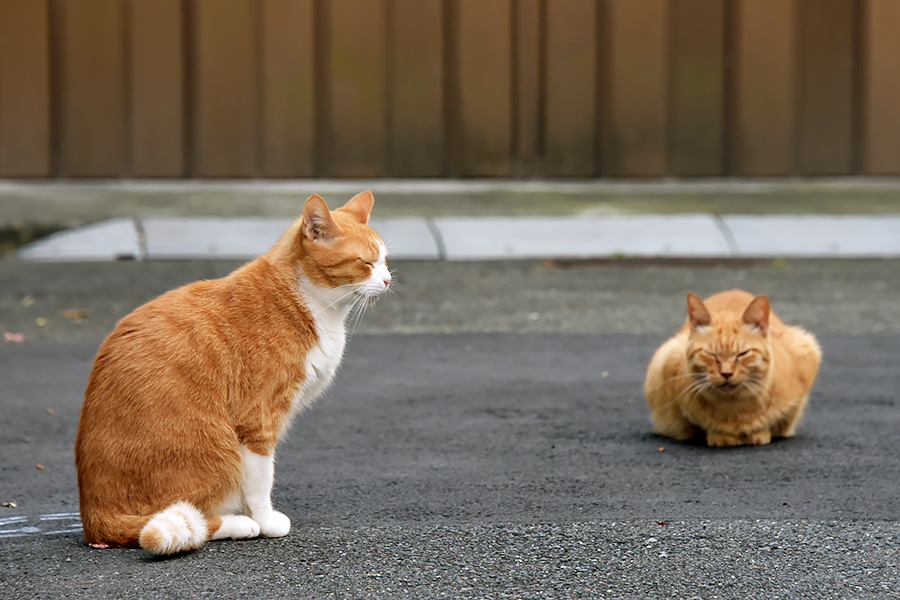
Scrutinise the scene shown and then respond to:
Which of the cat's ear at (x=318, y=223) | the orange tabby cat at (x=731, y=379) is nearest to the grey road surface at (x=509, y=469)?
the orange tabby cat at (x=731, y=379)

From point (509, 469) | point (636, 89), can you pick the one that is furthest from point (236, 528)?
point (636, 89)

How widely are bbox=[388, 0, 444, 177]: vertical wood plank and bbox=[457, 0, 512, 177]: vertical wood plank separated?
205 mm

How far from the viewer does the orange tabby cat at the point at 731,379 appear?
4.82m

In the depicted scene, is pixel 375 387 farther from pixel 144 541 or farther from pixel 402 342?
pixel 144 541

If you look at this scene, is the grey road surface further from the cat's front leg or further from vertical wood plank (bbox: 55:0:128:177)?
vertical wood plank (bbox: 55:0:128:177)

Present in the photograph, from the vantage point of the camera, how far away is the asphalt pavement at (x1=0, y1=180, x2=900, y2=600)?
11.0ft

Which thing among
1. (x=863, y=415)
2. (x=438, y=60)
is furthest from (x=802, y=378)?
(x=438, y=60)

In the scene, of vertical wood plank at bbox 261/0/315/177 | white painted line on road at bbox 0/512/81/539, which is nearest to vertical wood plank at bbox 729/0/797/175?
vertical wood plank at bbox 261/0/315/177

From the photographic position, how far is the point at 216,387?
11.8 feet

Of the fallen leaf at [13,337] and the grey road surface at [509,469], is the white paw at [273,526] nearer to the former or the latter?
the grey road surface at [509,469]

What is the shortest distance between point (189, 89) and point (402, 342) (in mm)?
4289

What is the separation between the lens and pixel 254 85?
33.6 feet

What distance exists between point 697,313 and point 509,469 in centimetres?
106

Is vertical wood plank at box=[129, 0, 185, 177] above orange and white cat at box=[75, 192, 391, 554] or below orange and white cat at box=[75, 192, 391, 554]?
above
